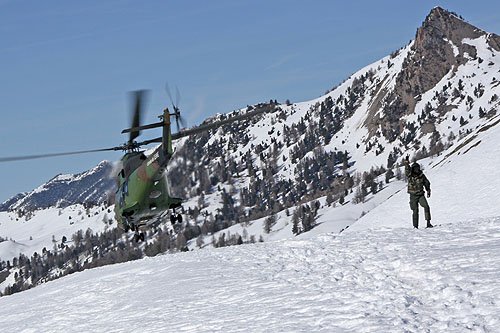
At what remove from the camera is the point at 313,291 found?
1562 cm

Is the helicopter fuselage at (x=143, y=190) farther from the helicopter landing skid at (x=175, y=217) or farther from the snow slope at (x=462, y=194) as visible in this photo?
the snow slope at (x=462, y=194)

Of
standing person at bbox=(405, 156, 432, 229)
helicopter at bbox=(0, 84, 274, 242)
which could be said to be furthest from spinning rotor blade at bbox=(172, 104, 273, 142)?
standing person at bbox=(405, 156, 432, 229)

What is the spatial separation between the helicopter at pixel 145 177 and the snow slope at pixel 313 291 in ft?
9.43

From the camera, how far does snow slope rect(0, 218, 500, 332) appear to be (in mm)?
12234

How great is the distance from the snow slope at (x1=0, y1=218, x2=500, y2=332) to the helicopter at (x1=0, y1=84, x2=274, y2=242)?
2.87 m

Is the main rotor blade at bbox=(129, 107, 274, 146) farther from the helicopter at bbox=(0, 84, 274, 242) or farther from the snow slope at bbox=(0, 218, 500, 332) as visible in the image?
the snow slope at bbox=(0, 218, 500, 332)

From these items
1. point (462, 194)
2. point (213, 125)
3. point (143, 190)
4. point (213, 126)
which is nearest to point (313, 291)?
point (213, 125)

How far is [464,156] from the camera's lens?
216 feet

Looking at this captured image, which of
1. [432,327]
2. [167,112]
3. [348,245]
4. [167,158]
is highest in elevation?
[167,112]

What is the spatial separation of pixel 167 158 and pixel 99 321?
774 cm

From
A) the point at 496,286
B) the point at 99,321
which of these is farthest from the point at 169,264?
the point at 496,286

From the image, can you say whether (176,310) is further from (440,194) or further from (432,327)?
(440,194)

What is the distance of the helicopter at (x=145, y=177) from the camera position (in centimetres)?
2366

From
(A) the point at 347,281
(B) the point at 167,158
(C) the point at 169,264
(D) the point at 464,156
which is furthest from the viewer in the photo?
(D) the point at 464,156
